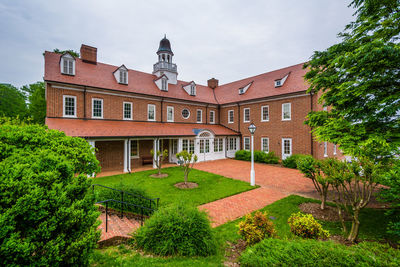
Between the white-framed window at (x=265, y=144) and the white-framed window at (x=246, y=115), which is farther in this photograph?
the white-framed window at (x=246, y=115)

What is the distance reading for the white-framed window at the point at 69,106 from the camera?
1481cm

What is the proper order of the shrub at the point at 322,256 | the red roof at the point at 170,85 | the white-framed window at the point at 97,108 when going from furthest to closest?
the white-framed window at the point at 97,108
the red roof at the point at 170,85
the shrub at the point at 322,256

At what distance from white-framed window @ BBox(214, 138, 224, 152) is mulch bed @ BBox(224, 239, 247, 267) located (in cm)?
1652

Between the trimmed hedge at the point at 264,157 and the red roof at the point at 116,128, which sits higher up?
the red roof at the point at 116,128

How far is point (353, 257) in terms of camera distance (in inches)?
111

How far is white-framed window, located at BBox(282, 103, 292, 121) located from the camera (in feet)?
60.6

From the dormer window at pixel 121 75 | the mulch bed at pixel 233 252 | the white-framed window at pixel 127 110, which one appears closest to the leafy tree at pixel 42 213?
the mulch bed at pixel 233 252

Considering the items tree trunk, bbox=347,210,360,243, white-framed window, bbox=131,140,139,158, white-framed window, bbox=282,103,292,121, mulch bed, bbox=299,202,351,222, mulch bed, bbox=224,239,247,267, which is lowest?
mulch bed, bbox=299,202,351,222

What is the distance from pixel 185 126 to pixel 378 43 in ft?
56.3

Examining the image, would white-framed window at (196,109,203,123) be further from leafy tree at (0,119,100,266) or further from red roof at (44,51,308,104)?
leafy tree at (0,119,100,266)

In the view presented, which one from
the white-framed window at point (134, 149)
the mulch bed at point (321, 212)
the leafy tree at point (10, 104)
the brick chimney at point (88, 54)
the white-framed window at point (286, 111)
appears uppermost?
the brick chimney at point (88, 54)

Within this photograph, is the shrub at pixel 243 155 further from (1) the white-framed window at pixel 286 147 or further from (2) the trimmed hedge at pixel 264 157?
(1) the white-framed window at pixel 286 147

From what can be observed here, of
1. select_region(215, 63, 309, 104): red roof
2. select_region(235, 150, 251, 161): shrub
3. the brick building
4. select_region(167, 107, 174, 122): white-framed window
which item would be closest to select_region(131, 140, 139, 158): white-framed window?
the brick building

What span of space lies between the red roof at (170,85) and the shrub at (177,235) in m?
14.7
